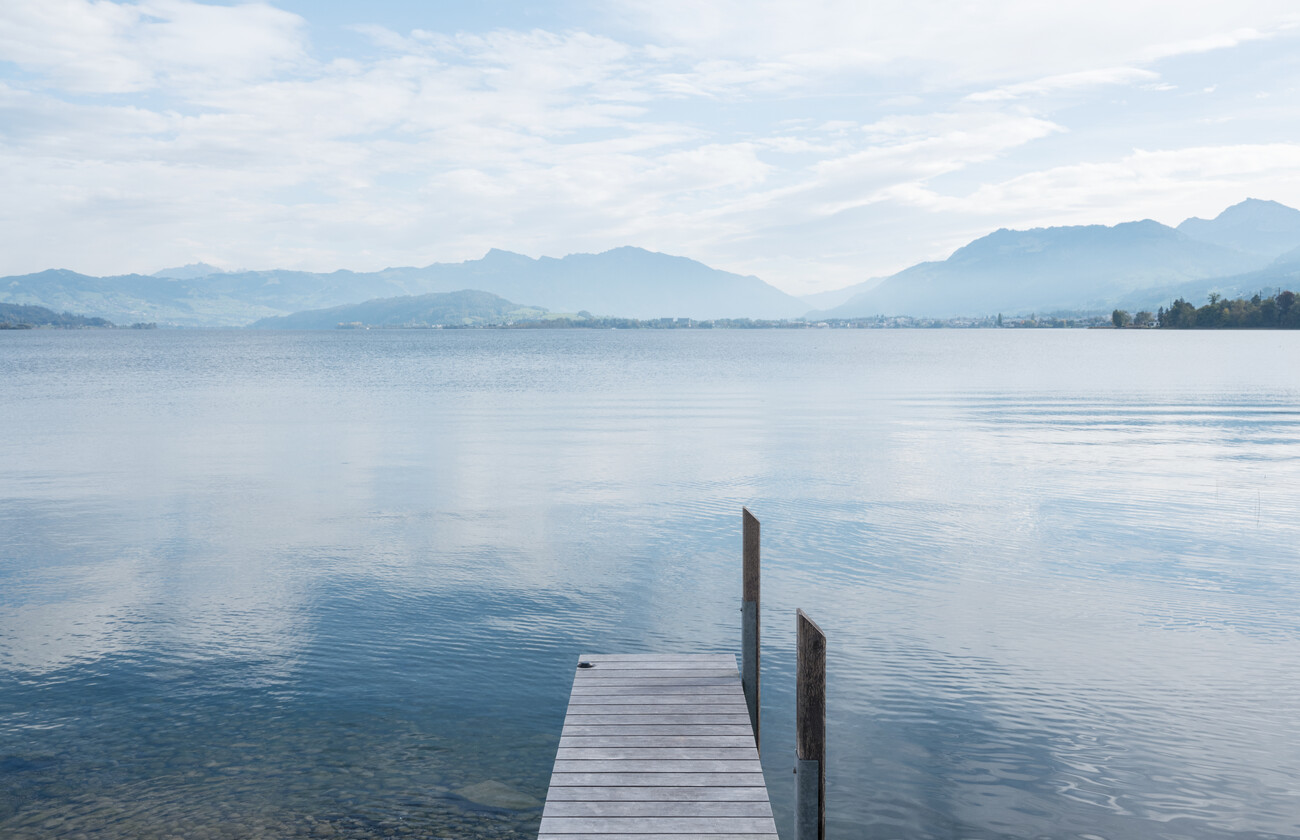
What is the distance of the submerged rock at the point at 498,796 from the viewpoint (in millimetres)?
10328

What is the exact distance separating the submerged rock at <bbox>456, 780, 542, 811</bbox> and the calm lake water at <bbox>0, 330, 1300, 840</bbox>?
51 millimetres

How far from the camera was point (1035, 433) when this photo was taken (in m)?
43.2

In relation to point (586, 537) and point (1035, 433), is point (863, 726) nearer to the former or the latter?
point (586, 537)

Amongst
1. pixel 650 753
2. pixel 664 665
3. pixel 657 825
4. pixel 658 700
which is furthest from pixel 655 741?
pixel 664 665

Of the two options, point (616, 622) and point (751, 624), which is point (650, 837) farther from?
point (616, 622)

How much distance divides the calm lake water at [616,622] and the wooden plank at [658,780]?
196 cm

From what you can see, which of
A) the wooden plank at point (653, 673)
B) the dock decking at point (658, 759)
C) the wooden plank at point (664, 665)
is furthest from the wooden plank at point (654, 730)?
the wooden plank at point (664, 665)

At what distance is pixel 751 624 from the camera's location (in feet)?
40.1

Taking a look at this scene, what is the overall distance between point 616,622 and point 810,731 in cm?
893

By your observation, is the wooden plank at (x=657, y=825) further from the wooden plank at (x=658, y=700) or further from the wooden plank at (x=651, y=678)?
the wooden plank at (x=651, y=678)

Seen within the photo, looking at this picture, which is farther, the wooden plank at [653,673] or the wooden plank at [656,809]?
the wooden plank at [653,673]

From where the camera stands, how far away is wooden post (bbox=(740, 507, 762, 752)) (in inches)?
460

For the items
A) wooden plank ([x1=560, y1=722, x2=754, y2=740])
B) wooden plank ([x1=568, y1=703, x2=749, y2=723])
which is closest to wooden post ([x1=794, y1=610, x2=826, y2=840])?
wooden plank ([x1=560, y1=722, x2=754, y2=740])

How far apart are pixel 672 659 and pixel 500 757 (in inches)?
99.5
